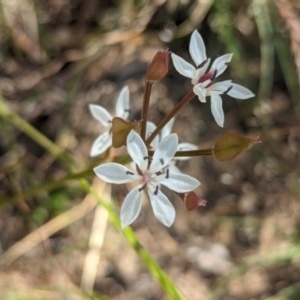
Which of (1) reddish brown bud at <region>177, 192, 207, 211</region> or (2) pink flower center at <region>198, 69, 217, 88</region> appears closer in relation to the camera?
(1) reddish brown bud at <region>177, 192, 207, 211</region>

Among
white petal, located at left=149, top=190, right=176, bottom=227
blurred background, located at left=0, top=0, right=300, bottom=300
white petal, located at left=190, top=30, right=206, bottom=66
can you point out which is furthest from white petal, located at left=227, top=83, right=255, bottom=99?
blurred background, located at left=0, top=0, right=300, bottom=300

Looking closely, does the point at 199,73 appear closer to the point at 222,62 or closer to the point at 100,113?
the point at 222,62

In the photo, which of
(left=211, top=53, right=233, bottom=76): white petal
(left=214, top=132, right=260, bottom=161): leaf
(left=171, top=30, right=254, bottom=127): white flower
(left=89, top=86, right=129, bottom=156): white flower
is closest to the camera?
(left=214, top=132, right=260, bottom=161): leaf

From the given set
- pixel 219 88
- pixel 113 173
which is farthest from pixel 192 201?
pixel 219 88

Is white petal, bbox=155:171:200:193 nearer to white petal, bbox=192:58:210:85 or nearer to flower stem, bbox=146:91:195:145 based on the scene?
flower stem, bbox=146:91:195:145

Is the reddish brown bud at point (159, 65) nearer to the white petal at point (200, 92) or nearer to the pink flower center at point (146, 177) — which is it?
the white petal at point (200, 92)

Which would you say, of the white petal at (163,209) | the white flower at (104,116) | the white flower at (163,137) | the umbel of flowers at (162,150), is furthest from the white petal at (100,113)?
the white petal at (163,209)

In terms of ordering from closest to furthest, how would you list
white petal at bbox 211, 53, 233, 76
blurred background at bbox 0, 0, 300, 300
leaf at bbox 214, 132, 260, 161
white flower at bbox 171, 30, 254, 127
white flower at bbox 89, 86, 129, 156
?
1. leaf at bbox 214, 132, 260, 161
2. white flower at bbox 171, 30, 254, 127
3. white petal at bbox 211, 53, 233, 76
4. white flower at bbox 89, 86, 129, 156
5. blurred background at bbox 0, 0, 300, 300
